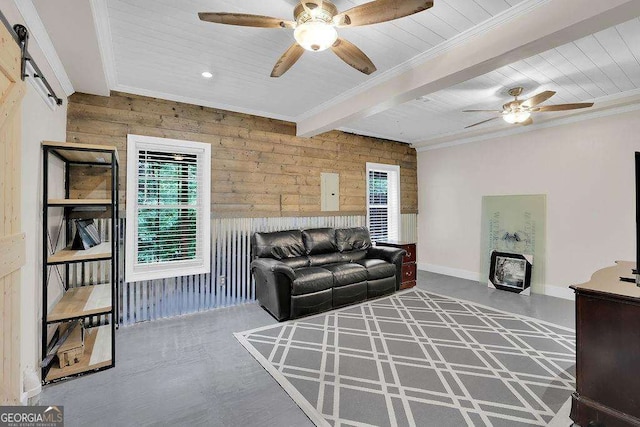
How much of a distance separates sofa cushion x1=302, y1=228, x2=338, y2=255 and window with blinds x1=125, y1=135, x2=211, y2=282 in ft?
4.60

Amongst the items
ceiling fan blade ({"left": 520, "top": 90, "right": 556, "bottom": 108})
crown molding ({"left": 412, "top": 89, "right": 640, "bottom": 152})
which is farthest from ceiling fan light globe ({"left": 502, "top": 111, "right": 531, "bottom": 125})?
crown molding ({"left": 412, "top": 89, "right": 640, "bottom": 152})

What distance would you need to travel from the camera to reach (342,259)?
462 cm

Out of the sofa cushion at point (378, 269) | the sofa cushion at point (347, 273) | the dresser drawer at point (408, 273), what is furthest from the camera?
the dresser drawer at point (408, 273)

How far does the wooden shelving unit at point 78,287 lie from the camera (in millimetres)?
2301

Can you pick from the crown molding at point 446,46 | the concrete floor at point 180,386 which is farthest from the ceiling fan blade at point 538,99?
the concrete floor at point 180,386

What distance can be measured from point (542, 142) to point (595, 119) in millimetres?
662

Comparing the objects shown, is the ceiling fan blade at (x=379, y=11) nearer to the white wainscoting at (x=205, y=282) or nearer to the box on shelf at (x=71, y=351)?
the white wainscoting at (x=205, y=282)

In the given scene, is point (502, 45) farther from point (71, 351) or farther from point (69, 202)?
point (71, 351)

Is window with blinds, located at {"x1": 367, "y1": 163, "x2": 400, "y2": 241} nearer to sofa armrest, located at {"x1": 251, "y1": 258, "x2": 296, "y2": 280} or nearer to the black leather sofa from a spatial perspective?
the black leather sofa

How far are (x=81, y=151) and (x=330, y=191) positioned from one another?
11.4ft

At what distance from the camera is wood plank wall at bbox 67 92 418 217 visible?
334 cm

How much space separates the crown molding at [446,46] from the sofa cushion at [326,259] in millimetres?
2181

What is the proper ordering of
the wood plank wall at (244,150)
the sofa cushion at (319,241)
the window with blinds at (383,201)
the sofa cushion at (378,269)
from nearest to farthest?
the wood plank wall at (244,150) < the sofa cushion at (378,269) < the sofa cushion at (319,241) < the window with blinds at (383,201)

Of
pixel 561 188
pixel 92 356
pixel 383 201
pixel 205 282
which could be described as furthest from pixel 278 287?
pixel 561 188
